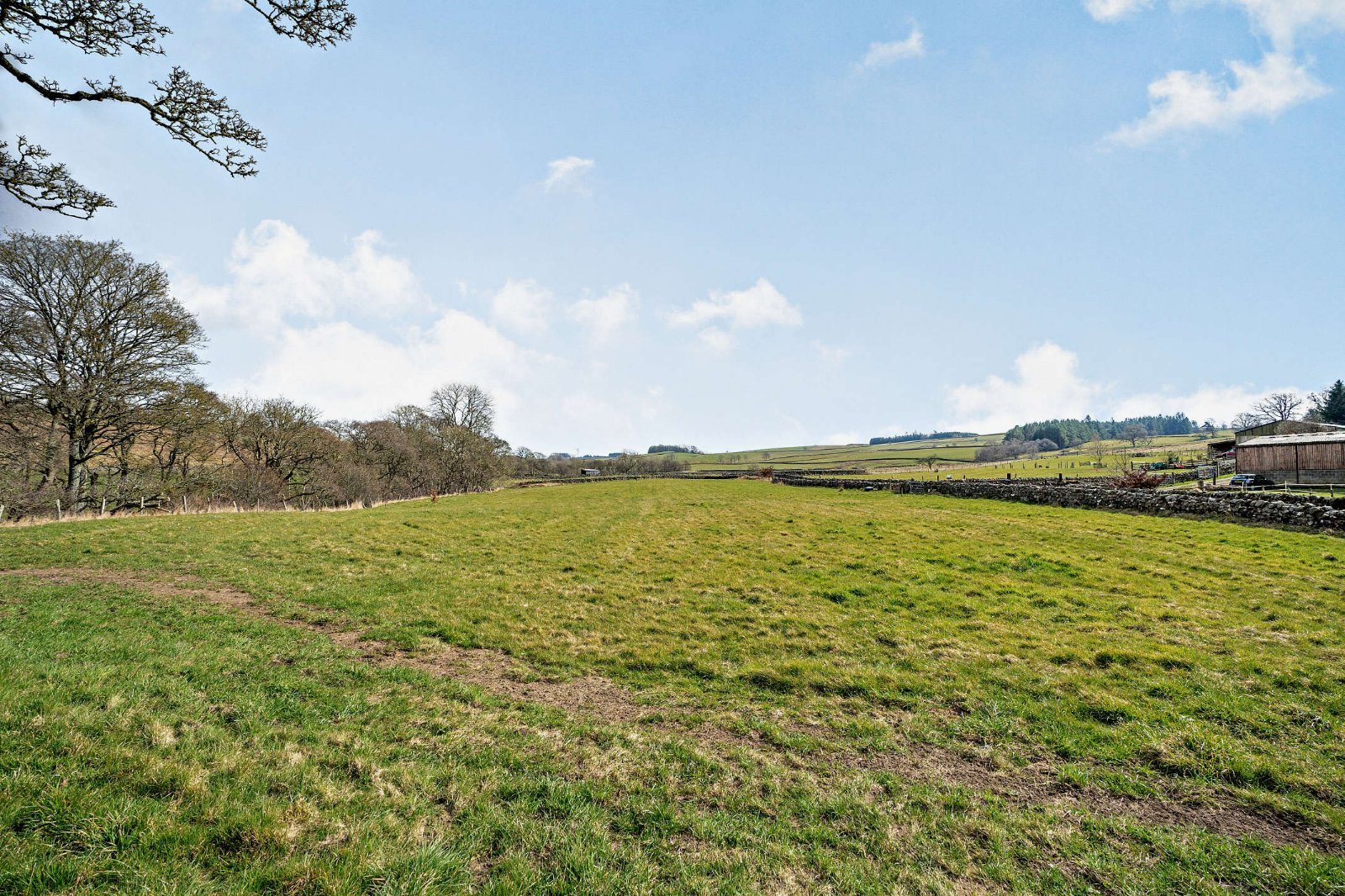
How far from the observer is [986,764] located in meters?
6.18

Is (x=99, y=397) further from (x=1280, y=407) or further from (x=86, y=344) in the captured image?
(x=1280, y=407)

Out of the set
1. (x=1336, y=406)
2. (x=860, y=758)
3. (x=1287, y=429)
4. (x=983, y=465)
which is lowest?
(x=860, y=758)

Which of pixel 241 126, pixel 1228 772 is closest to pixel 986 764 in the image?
pixel 1228 772

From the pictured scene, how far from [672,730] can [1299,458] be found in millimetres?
59909

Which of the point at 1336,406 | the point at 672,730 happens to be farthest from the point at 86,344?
the point at 1336,406

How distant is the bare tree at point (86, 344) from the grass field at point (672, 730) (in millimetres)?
15582

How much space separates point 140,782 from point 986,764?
30.2 feet

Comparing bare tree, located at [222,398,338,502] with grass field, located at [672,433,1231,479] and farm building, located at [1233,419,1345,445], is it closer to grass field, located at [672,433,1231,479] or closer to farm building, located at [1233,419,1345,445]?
grass field, located at [672,433,1231,479]

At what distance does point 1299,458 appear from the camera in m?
38.7

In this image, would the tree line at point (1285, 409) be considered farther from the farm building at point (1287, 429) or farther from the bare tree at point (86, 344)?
the bare tree at point (86, 344)

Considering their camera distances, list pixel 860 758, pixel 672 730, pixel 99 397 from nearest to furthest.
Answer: pixel 860 758, pixel 672 730, pixel 99 397

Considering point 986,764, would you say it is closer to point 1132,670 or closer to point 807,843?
point 807,843

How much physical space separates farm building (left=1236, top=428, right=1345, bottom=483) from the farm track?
178 ft

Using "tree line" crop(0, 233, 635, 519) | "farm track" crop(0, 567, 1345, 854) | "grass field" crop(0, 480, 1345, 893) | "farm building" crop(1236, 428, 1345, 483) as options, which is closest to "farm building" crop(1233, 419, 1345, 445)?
"farm building" crop(1236, 428, 1345, 483)
